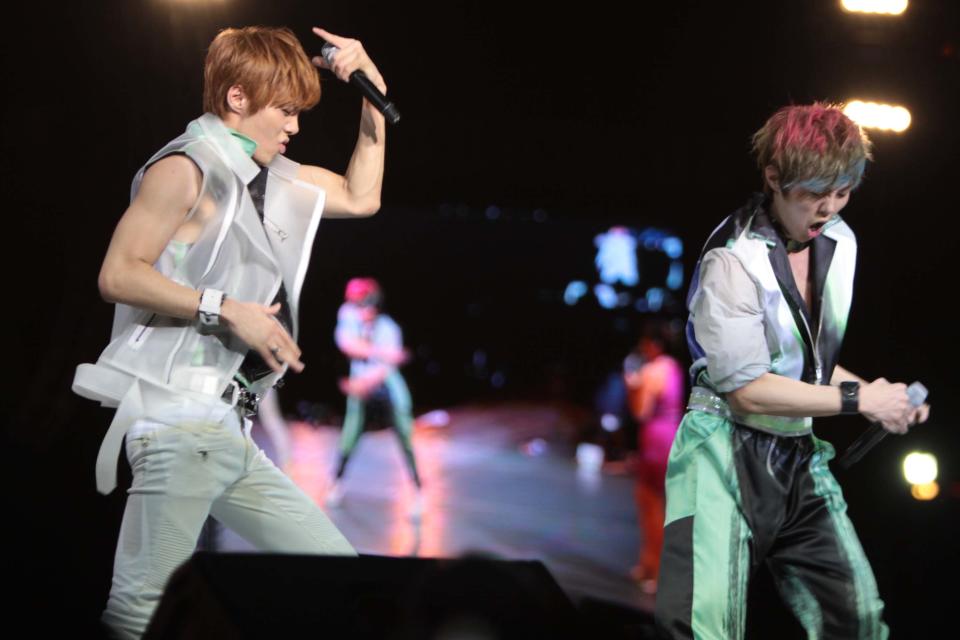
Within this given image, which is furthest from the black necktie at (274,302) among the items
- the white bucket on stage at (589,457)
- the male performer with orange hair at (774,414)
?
the white bucket on stage at (589,457)

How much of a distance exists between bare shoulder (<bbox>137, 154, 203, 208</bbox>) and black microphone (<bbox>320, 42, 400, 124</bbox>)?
486mm

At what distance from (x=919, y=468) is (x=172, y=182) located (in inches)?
168

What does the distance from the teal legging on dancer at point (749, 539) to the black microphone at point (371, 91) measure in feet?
3.32

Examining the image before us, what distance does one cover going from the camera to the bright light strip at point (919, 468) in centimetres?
514

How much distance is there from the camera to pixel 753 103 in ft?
17.2

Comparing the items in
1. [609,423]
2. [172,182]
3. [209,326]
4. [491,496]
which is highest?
[172,182]

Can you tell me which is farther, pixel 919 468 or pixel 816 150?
pixel 919 468

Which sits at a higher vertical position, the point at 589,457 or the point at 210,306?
the point at 210,306

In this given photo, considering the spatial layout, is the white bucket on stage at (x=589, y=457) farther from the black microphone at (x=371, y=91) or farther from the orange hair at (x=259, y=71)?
the orange hair at (x=259, y=71)

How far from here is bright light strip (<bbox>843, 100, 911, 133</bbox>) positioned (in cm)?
512

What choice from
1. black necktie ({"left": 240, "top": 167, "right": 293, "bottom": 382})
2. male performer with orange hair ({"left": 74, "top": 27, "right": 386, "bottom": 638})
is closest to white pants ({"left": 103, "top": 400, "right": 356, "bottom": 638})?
male performer with orange hair ({"left": 74, "top": 27, "right": 386, "bottom": 638})

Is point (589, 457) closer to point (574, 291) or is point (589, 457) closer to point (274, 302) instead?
point (574, 291)

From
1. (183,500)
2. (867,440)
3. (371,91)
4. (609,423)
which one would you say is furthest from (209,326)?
(609,423)

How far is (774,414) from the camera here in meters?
2.34
